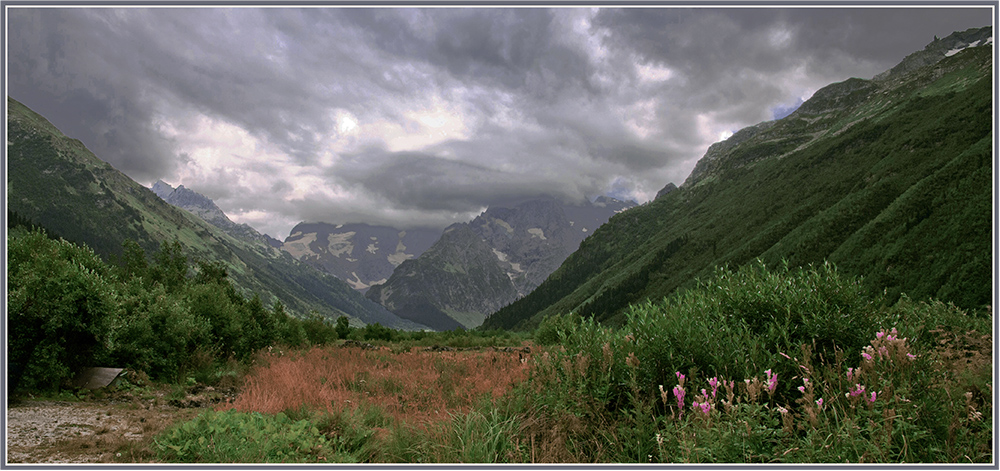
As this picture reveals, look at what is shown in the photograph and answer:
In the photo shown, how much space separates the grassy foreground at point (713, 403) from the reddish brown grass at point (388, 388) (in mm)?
260

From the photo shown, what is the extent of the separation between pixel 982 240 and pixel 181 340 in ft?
442

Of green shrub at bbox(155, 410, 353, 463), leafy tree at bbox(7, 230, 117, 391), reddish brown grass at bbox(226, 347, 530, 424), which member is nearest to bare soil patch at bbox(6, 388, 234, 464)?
green shrub at bbox(155, 410, 353, 463)

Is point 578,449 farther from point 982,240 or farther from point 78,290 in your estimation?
point 982,240

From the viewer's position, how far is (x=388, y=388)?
1136 cm

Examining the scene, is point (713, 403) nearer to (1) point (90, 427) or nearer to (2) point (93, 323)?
(1) point (90, 427)

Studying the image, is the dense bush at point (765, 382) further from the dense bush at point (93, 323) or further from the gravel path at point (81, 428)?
the dense bush at point (93, 323)

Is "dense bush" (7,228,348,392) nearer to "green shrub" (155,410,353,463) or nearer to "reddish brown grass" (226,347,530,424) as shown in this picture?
"reddish brown grass" (226,347,530,424)

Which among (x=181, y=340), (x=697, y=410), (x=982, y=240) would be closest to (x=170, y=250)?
(x=181, y=340)

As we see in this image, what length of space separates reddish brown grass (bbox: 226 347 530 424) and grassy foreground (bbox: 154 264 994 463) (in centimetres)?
26

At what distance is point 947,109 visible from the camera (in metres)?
174

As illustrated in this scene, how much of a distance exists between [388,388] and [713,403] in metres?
8.82

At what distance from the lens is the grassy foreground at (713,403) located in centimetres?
418

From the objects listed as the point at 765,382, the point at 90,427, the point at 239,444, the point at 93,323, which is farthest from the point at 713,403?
the point at 93,323

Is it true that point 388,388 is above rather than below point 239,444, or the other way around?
below
